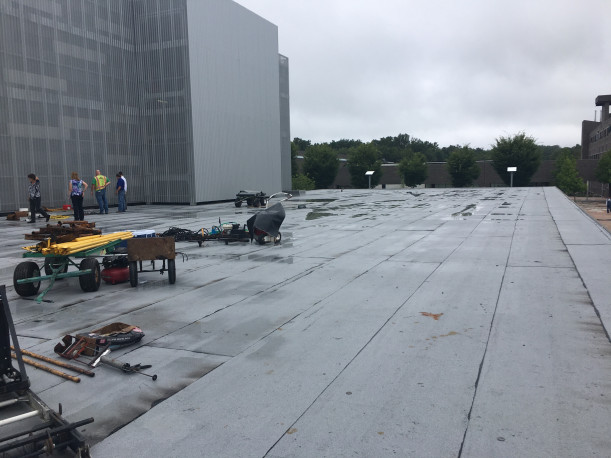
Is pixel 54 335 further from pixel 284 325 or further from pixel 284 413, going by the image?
pixel 284 413

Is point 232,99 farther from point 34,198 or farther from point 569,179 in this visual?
point 569,179

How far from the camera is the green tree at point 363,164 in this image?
73.8 meters

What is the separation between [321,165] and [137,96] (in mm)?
44356

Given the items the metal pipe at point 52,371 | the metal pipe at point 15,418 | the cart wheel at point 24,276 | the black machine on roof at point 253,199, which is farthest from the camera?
the black machine on roof at point 253,199

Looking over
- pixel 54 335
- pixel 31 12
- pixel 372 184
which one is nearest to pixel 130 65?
pixel 31 12

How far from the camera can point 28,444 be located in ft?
10.9

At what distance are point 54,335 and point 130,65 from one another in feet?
89.4

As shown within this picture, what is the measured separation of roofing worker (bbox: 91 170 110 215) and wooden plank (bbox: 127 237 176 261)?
51.6ft

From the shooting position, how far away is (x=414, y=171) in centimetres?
7331

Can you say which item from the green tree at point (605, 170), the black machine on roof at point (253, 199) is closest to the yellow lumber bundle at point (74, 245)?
the black machine on roof at point (253, 199)

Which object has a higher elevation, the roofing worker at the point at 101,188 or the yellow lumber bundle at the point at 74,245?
the roofing worker at the point at 101,188

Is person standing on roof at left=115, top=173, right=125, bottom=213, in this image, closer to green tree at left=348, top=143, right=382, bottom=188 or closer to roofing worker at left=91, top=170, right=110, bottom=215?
roofing worker at left=91, top=170, right=110, bottom=215

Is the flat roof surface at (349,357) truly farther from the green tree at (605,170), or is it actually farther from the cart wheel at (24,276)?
the green tree at (605,170)

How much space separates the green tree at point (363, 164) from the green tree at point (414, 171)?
3.72 metres
